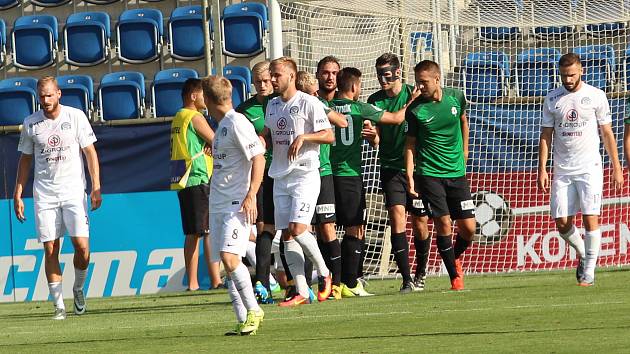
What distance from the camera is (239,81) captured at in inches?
687

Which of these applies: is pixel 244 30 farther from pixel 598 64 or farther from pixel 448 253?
pixel 448 253

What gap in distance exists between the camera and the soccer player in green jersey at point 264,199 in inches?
461

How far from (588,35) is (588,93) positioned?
433 centimetres

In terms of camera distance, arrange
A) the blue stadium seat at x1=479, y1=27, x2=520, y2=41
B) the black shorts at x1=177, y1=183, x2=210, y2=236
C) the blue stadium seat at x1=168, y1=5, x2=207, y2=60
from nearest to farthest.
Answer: the black shorts at x1=177, y1=183, x2=210, y2=236, the blue stadium seat at x1=479, y1=27, x2=520, y2=41, the blue stadium seat at x1=168, y1=5, x2=207, y2=60

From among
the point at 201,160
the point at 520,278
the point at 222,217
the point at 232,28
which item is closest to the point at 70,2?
the point at 232,28

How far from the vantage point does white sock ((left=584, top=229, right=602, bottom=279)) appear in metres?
11.9

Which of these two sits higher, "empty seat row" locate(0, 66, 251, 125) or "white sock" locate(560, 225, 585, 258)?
"empty seat row" locate(0, 66, 251, 125)

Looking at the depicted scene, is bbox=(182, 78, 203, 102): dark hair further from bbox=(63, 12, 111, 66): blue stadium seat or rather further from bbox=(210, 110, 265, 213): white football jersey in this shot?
bbox=(63, 12, 111, 66): blue stadium seat

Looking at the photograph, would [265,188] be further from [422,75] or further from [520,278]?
[520,278]

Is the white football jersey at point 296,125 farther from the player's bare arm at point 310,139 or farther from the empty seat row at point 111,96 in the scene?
the empty seat row at point 111,96

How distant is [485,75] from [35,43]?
822cm

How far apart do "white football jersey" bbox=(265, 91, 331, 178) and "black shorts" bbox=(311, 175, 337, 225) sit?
0.64 meters

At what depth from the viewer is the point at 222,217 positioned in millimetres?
8938

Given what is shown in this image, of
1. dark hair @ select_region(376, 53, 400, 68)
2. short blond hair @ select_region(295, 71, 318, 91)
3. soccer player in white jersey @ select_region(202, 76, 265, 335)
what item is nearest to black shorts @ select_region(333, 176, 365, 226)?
short blond hair @ select_region(295, 71, 318, 91)
